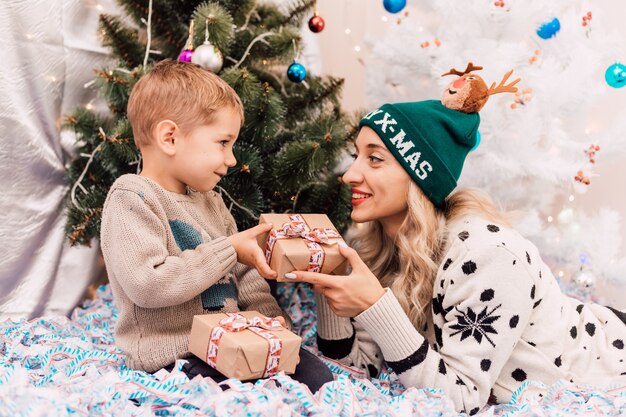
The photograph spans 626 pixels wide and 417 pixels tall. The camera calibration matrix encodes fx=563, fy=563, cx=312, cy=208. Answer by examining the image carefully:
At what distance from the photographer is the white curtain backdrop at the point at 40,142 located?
5.69 feet

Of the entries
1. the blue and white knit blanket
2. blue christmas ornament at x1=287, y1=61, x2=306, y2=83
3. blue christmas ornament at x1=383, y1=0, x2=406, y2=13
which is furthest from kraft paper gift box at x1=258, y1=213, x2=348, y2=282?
blue christmas ornament at x1=383, y1=0, x2=406, y2=13

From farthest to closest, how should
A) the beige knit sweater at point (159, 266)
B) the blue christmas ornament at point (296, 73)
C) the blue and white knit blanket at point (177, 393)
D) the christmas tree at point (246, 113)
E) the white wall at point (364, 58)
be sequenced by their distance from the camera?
1. the white wall at point (364, 58)
2. the blue christmas ornament at point (296, 73)
3. the christmas tree at point (246, 113)
4. the beige knit sweater at point (159, 266)
5. the blue and white knit blanket at point (177, 393)

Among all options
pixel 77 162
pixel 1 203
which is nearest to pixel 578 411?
pixel 77 162

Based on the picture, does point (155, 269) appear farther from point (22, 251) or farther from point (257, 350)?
point (22, 251)

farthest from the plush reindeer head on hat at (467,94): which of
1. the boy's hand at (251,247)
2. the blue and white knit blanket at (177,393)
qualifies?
the blue and white knit blanket at (177,393)

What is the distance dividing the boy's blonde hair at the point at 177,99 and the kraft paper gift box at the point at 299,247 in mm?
267

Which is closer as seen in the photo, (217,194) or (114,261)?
(114,261)

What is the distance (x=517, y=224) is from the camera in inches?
77.9

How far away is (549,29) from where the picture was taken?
6.11 ft

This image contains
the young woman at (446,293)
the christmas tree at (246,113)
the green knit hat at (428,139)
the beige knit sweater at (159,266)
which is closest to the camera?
the beige knit sweater at (159,266)

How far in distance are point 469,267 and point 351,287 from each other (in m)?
0.27

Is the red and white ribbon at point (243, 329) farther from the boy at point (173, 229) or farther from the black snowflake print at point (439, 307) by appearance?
the black snowflake print at point (439, 307)

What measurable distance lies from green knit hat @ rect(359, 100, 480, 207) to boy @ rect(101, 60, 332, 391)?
37cm

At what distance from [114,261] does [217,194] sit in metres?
0.39
